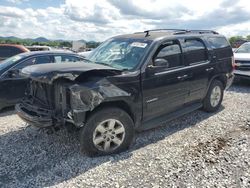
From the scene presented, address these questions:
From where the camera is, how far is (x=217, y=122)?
5.70m

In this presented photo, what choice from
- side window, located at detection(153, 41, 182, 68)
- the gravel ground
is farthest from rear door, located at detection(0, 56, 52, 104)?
side window, located at detection(153, 41, 182, 68)

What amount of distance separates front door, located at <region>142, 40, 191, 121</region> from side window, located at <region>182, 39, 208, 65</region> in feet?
0.69

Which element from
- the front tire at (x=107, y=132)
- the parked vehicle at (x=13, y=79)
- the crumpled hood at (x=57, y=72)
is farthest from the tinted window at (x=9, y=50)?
the front tire at (x=107, y=132)

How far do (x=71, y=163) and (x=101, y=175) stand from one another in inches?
21.9

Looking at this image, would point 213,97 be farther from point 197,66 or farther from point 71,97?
point 71,97

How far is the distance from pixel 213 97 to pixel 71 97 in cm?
382

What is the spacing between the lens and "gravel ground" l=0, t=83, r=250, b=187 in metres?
3.49

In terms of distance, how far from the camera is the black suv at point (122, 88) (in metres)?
3.79

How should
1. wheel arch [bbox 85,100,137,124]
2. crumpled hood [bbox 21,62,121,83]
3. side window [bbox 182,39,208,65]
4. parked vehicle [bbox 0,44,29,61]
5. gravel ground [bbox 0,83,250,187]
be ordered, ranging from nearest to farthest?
gravel ground [bbox 0,83,250,187]
crumpled hood [bbox 21,62,121,83]
wheel arch [bbox 85,100,137,124]
side window [bbox 182,39,208,65]
parked vehicle [bbox 0,44,29,61]

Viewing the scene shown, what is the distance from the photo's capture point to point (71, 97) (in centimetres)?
369

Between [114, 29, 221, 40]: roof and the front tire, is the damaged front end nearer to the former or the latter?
the front tire

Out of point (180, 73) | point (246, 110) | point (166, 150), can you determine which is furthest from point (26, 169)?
point (246, 110)

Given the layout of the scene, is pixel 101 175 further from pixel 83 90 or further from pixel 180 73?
pixel 180 73

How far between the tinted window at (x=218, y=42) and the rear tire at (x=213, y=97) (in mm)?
851
